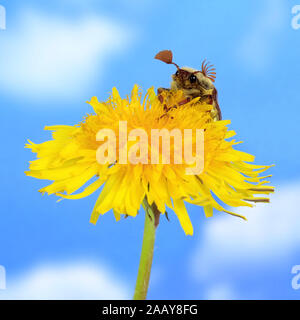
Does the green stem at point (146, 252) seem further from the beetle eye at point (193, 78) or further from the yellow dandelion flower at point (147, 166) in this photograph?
the beetle eye at point (193, 78)

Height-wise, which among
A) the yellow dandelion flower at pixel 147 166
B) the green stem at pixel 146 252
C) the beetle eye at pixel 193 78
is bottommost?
the green stem at pixel 146 252

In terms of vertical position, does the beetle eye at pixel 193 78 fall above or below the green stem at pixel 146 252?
above

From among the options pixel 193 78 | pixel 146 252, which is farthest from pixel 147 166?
pixel 193 78

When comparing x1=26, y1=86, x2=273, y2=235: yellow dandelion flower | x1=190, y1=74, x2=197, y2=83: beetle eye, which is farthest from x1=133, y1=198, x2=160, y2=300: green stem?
x1=190, y1=74, x2=197, y2=83: beetle eye

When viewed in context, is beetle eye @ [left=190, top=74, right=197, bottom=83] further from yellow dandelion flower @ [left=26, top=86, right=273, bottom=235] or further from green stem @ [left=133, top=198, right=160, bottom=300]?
green stem @ [left=133, top=198, right=160, bottom=300]

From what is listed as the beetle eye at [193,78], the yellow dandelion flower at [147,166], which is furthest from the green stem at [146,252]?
the beetle eye at [193,78]

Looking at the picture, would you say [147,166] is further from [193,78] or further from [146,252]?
[193,78]
